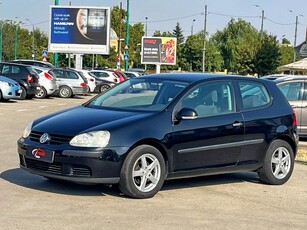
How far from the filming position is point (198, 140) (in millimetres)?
7355

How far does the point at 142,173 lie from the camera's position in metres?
6.95

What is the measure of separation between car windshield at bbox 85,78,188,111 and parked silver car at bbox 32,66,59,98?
730 inches

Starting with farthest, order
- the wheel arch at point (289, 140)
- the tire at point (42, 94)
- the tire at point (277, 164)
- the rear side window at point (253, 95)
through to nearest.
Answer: the tire at point (42, 94) < the wheel arch at point (289, 140) < the tire at point (277, 164) < the rear side window at point (253, 95)

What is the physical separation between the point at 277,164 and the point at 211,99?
1.54m

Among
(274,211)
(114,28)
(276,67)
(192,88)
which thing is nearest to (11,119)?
(192,88)

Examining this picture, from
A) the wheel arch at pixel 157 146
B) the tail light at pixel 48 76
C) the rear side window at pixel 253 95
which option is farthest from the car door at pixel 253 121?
the tail light at pixel 48 76

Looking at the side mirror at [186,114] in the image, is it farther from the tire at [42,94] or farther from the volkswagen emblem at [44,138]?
the tire at [42,94]

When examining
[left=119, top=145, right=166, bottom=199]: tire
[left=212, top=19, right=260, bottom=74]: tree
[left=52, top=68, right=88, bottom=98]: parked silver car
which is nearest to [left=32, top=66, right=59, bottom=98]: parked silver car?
[left=52, top=68, right=88, bottom=98]: parked silver car

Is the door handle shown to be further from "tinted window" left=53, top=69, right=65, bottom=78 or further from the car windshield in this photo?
"tinted window" left=53, top=69, right=65, bottom=78

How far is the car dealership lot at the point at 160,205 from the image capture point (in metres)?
5.93

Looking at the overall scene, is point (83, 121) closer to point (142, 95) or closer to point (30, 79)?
point (142, 95)

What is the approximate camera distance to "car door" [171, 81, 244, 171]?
7.25 meters

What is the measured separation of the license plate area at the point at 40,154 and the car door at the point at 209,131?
1504mm

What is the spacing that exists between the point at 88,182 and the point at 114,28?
264ft
